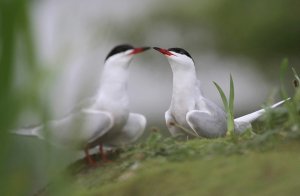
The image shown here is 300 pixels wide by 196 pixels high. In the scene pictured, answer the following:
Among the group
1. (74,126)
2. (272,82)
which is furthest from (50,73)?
(272,82)

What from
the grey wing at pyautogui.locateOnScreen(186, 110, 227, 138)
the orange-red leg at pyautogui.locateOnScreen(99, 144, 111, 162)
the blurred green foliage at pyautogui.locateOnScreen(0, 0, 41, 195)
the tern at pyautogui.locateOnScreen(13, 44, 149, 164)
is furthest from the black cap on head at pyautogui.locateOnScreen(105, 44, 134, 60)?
the blurred green foliage at pyautogui.locateOnScreen(0, 0, 41, 195)

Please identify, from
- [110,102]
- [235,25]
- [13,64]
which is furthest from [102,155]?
[235,25]

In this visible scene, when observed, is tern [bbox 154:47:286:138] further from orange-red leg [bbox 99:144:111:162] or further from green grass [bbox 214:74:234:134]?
orange-red leg [bbox 99:144:111:162]

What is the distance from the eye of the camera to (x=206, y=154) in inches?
124

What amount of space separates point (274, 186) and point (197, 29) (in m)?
11.3

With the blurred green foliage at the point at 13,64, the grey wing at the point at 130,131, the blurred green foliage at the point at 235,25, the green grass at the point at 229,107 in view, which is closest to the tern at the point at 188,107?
the green grass at the point at 229,107

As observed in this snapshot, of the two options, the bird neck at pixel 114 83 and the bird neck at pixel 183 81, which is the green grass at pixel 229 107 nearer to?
the bird neck at pixel 183 81

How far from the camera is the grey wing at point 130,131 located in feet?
11.4

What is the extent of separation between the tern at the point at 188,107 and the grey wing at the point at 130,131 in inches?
14.4

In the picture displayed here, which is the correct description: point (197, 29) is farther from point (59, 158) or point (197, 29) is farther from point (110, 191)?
point (59, 158)

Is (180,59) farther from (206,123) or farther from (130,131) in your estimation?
(130,131)

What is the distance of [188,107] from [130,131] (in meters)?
0.49

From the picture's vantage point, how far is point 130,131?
3.49 meters

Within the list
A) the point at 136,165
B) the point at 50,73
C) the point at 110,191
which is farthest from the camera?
the point at 136,165
